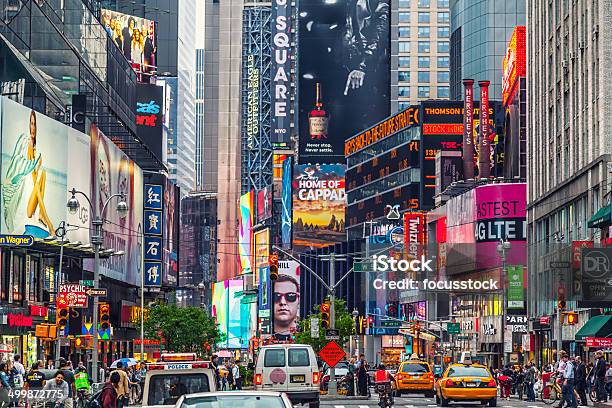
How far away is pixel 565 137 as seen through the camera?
282ft

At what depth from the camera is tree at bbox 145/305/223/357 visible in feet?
414

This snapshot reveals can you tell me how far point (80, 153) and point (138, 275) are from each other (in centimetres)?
4142

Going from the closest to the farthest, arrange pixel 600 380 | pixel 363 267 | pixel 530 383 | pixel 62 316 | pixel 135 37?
pixel 62 316 < pixel 600 380 < pixel 530 383 < pixel 363 267 < pixel 135 37

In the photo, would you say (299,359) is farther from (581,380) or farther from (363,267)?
(363,267)

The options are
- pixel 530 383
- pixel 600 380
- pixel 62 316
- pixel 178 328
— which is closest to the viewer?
pixel 62 316

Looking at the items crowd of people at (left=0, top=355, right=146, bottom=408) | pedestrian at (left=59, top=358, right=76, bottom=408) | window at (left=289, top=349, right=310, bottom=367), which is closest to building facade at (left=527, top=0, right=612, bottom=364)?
window at (left=289, top=349, right=310, bottom=367)

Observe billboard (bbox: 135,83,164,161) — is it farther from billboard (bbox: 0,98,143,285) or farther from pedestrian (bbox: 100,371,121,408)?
pedestrian (bbox: 100,371,121,408)

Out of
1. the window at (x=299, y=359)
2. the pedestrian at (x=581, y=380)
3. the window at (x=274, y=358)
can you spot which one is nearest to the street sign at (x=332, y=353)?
the pedestrian at (x=581, y=380)

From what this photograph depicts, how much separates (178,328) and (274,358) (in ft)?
279

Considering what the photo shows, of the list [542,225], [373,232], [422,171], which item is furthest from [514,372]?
[373,232]

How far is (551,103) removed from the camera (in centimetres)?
9119

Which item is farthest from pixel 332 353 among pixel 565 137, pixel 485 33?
pixel 485 33

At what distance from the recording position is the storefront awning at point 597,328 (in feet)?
232

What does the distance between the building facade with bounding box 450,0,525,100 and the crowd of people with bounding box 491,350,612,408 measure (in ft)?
355
